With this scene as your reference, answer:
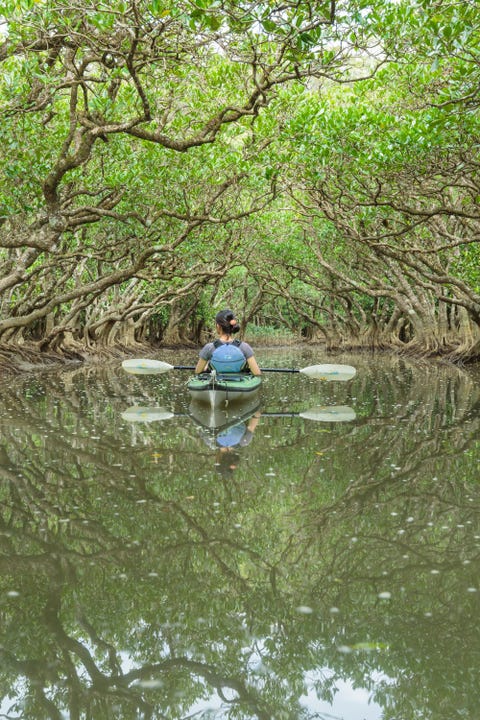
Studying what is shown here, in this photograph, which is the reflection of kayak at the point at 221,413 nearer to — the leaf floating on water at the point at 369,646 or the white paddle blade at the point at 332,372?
the white paddle blade at the point at 332,372

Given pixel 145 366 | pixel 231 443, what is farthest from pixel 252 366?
pixel 231 443

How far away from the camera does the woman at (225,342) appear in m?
11.0

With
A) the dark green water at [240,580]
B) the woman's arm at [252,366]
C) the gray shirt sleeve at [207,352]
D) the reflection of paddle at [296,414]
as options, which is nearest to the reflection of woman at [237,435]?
the dark green water at [240,580]

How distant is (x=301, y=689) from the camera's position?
2.75 metres

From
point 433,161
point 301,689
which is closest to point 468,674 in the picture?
point 301,689

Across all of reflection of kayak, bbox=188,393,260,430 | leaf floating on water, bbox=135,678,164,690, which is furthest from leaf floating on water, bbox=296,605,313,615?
reflection of kayak, bbox=188,393,260,430

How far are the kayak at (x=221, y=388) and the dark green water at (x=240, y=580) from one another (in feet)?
9.81

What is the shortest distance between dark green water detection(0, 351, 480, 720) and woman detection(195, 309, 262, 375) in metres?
3.68

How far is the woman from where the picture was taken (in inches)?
432

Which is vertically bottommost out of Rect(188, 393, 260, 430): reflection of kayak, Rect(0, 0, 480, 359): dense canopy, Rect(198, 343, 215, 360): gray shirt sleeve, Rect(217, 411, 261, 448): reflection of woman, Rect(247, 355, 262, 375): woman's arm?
Rect(188, 393, 260, 430): reflection of kayak

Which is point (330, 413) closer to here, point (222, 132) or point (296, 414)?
point (296, 414)

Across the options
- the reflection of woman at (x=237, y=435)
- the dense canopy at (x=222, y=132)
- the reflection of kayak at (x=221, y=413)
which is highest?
the dense canopy at (x=222, y=132)

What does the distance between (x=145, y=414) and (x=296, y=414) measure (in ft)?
8.29

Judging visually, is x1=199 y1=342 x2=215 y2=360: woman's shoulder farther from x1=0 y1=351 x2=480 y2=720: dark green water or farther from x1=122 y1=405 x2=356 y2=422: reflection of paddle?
x1=0 y1=351 x2=480 y2=720: dark green water
